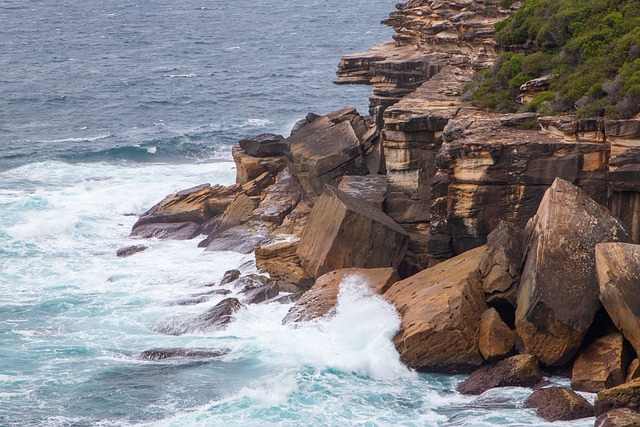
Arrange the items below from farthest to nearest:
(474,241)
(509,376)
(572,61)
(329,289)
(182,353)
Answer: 1. (572,61)
2. (474,241)
3. (329,289)
4. (182,353)
5. (509,376)

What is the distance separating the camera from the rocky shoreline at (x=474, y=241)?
2234cm

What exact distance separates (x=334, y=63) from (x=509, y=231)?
63831 mm

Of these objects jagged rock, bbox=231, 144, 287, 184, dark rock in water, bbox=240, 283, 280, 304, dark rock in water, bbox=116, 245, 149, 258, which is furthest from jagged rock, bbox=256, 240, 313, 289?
jagged rock, bbox=231, 144, 287, 184

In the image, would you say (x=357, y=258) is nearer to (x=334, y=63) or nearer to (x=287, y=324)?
(x=287, y=324)

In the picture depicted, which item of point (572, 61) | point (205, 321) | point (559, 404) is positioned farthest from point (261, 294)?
point (572, 61)

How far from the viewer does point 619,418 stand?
19.1 metres

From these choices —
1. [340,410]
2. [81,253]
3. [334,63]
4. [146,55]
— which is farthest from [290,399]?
[146,55]

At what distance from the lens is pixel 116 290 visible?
32.3 m

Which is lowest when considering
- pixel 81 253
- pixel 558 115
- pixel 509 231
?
pixel 81 253

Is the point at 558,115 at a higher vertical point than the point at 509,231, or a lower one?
higher

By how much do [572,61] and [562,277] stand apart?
11071 mm

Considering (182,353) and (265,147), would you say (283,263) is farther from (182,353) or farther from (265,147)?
(265,147)

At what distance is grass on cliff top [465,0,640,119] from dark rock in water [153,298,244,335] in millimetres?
10508

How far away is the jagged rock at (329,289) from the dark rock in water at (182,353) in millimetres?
2229
